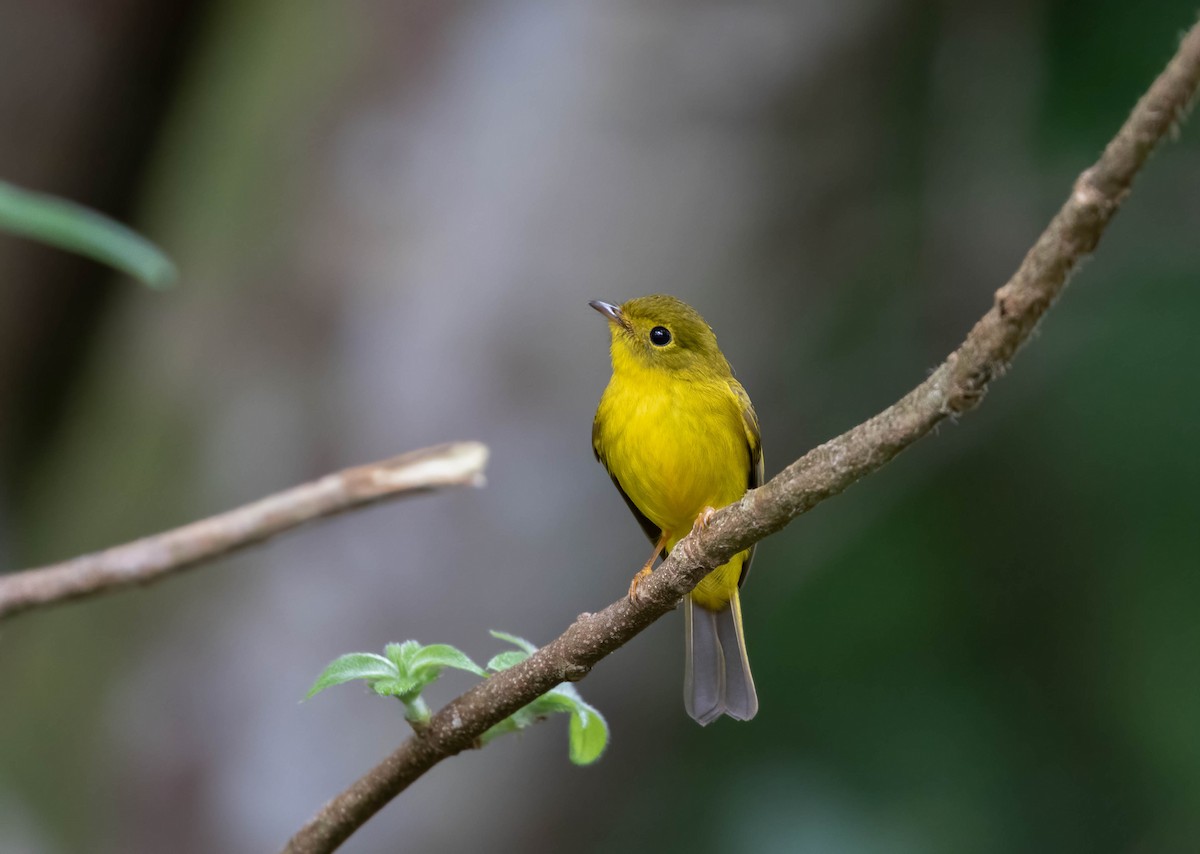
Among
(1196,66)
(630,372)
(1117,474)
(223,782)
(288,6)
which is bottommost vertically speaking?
(1117,474)

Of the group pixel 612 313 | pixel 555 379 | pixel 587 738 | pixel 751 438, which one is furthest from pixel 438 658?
pixel 555 379

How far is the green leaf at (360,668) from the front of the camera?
4.38ft

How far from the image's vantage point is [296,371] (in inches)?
155

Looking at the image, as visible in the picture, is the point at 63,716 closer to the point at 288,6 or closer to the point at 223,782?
the point at 223,782

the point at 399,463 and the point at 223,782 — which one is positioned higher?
the point at 399,463

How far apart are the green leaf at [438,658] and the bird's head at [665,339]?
1.72 meters

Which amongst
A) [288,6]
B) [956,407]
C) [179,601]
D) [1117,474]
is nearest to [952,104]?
[1117,474]

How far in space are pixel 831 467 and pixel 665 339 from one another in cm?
196

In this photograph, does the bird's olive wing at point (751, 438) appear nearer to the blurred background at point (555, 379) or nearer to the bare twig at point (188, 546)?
the blurred background at point (555, 379)

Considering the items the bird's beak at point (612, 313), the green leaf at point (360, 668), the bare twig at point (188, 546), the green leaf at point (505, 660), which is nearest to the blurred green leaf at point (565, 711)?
the green leaf at point (505, 660)

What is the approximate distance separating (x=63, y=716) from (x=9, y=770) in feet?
0.82

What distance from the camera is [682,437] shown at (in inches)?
115

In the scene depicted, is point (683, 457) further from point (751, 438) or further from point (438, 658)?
point (438, 658)

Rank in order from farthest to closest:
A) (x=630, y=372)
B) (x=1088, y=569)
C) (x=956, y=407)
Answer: (x=1088, y=569)
(x=630, y=372)
(x=956, y=407)
